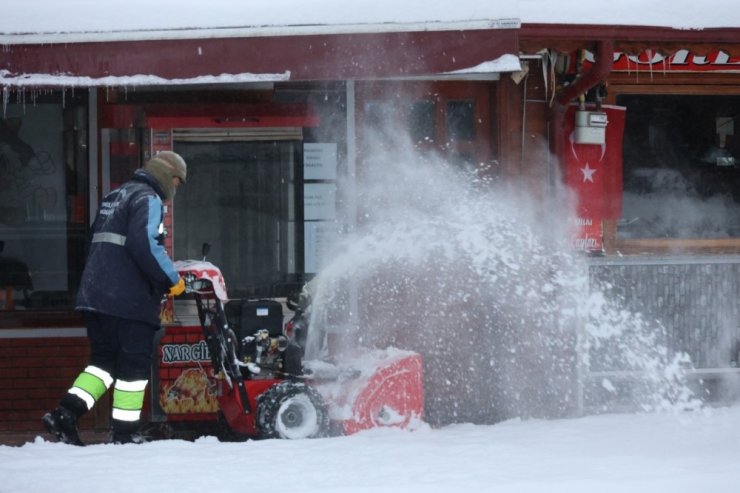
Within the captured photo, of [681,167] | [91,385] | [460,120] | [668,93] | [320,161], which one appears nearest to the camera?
[91,385]

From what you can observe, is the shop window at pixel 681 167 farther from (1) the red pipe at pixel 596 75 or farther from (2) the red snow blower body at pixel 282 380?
(2) the red snow blower body at pixel 282 380

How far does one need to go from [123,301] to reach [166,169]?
94 centimetres

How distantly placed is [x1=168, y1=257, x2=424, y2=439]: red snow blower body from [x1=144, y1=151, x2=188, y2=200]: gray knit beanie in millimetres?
534

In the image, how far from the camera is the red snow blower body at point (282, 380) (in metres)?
7.48

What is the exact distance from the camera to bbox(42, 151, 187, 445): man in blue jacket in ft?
23.4

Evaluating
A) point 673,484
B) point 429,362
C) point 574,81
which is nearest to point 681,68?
point 574,81

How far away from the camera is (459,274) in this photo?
29.1 feet

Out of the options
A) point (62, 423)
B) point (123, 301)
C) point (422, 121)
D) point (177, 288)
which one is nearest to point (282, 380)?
point (177, 288)

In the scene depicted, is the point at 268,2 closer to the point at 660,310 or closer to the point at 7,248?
the point at 7,248

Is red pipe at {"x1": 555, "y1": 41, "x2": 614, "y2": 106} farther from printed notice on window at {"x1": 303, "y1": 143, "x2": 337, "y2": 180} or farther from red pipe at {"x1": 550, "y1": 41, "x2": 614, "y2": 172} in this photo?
printed notice on window at {"x1": 303, "y1": 143, "x2": 337, "y2": 180}

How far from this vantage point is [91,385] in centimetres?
723

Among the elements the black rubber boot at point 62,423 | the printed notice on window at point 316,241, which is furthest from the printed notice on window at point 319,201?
the black rubber boot at point 62,423

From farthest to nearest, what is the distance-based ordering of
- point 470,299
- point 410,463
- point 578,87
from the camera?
1. point 470,299
2. point 578,87
3. point 410,463

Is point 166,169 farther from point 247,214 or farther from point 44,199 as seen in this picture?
point 44,199
